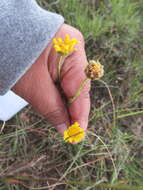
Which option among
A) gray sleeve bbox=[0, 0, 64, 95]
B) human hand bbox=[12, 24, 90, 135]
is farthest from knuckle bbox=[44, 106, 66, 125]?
gray sleeve bbox=[0, 0, 64, 95]

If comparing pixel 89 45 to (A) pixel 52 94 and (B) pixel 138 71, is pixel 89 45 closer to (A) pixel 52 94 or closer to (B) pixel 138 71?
(B) pixel 138 71

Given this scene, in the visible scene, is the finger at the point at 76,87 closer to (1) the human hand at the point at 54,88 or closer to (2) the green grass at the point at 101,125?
(1) the human hand at the point at 54,88

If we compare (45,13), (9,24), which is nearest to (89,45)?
(45,13)

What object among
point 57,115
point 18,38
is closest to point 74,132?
point 57,115

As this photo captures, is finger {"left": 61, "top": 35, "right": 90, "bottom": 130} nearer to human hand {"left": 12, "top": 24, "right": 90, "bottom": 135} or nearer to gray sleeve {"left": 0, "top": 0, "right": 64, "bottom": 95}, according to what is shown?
human hand {"left": 12, "top": 24, "right": 90, "bottom": 135}

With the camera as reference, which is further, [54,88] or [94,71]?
[54,88]

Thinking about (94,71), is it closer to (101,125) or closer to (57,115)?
(57,115)
